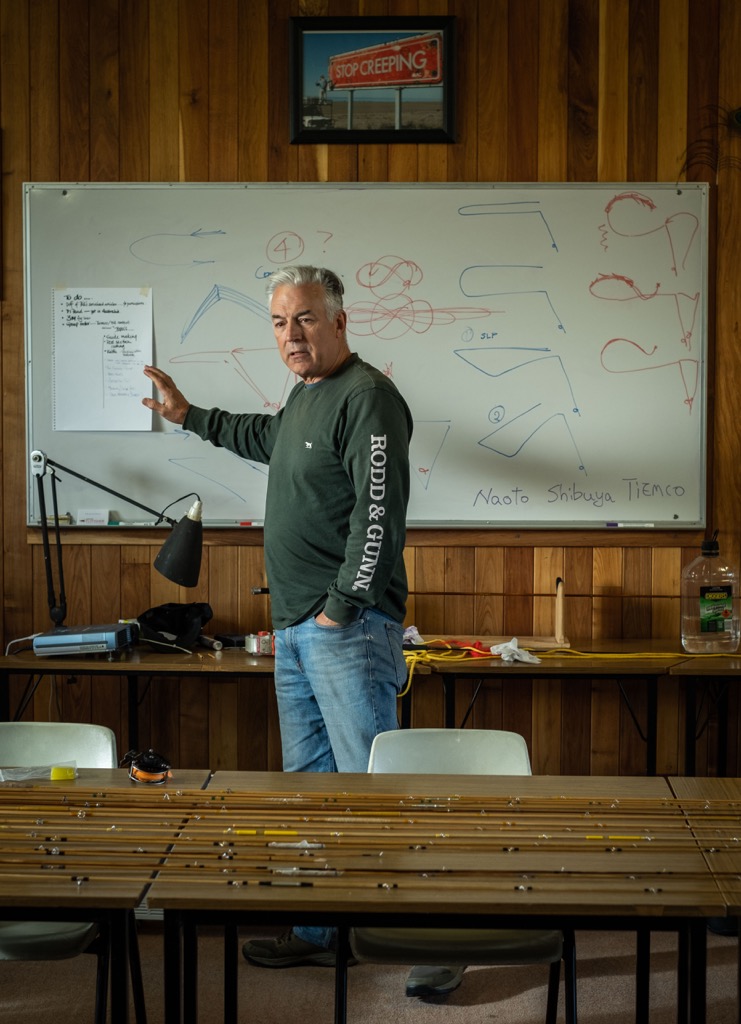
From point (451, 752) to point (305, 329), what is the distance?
1123 millimetres

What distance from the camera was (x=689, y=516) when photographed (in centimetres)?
378

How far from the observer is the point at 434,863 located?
1.64m

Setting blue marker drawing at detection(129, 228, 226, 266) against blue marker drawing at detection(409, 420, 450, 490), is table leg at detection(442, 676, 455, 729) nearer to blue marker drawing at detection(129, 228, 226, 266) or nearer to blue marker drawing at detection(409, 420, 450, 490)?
blue marker drawing at detection(409, 420, 450, 490)

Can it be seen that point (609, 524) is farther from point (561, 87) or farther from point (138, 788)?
point (138, 788)

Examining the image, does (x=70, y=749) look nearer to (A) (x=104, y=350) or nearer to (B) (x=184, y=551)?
(B) (x=184, y=551)

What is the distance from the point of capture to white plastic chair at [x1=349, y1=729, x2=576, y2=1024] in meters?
1.98

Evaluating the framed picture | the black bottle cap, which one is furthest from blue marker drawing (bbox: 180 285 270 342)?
the black bottle cap

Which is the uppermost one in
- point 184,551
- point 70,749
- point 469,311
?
point 469,311

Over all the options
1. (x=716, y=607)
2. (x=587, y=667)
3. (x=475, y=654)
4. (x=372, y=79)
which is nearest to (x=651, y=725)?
(x=587, y=667)

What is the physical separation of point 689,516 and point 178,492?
6.06 ft

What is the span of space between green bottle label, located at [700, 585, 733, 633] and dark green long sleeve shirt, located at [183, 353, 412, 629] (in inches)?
52.6

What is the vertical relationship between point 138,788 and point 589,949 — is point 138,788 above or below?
above

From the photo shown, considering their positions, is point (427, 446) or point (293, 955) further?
point (427, 446)

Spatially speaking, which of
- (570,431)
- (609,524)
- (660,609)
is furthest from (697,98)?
(660,609)
